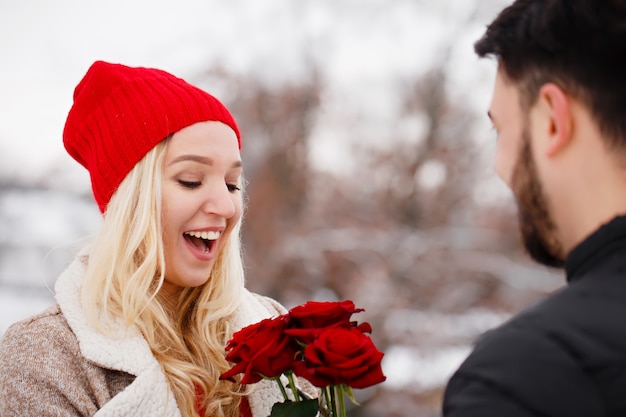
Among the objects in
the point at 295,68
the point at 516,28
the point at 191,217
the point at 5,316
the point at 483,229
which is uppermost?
the point at 295,68

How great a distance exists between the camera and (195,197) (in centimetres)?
166

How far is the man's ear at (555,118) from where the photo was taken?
3.01 feet

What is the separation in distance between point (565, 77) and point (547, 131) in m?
0.08

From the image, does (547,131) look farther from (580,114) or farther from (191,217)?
(191,217)

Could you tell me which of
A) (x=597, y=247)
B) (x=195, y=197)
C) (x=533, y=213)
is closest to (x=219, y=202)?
(x=195, y=197)

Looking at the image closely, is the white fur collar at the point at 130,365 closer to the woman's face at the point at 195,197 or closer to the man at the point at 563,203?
the woman's face at the point at 195,197

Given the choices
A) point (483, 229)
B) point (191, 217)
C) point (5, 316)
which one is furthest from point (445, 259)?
point (191, 217)

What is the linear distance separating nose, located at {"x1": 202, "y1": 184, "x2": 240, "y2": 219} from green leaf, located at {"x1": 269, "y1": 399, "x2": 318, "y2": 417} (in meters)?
0.55

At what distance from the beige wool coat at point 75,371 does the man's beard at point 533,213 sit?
3.01 ft

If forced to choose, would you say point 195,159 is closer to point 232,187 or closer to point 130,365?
point 232,187

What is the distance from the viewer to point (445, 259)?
714cm

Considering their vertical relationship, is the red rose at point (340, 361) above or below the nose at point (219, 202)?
below

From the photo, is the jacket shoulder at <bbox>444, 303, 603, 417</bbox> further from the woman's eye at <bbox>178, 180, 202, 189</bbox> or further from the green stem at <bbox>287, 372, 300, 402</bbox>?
the woman's eye at <bbox>178, 180, 202, 189</bbox>

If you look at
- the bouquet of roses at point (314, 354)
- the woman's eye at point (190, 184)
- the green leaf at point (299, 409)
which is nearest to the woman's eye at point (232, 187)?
the woman's eye at point (190, 184)
